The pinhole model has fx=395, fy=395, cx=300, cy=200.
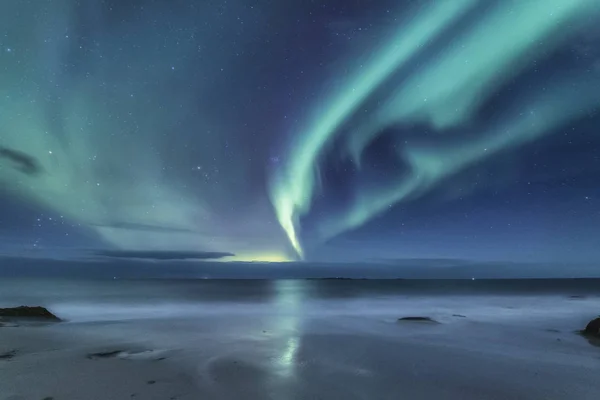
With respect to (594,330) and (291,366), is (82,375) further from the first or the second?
(594,330)

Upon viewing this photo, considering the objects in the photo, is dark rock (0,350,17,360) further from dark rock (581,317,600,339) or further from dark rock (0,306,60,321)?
dark rock (581,317,600,339)

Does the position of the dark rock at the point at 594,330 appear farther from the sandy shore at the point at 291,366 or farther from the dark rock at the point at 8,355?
the dark rock at the point at 8,355

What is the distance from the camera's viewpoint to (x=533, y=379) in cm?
1312

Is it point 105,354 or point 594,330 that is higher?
point 105,354

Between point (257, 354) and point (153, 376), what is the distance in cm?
531

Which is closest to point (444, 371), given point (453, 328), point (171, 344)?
point (171, 344)

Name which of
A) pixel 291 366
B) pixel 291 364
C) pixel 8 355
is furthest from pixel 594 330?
pixel 8 355

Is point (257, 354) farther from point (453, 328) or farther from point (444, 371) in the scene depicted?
point (453, 328)

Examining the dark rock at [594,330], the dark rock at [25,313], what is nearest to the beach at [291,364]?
the dark rock at [594,330]

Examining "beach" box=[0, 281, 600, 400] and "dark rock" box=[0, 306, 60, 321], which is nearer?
"beach" box=[0, 281, 600, 400]

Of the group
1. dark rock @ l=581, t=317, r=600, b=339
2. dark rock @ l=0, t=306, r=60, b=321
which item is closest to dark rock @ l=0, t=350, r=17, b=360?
dark rock @ l=0, t=306, r=60, b=321

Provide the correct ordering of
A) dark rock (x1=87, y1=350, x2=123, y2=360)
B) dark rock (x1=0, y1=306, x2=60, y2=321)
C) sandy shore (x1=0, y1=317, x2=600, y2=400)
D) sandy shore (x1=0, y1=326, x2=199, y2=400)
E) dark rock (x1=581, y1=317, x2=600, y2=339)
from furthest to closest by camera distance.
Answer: dark rock (x1=0, y1=306, x2=60, y2=321) < dark rock (x1=581, y1=317, x2=600, y2=339) < dark rock (x1=87, y1=350, x2=123, y2=360) < sandy shore (x1=0, y1=317, x2=600, y2=400) < sandy shore (x1=0, y1=326, x2=199, y2=400)

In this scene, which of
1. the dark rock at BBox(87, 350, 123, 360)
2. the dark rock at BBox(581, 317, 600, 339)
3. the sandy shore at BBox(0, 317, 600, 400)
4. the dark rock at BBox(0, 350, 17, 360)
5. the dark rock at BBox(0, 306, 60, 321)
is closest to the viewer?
the sandy shore at BBox(0, 317, 600, 400)

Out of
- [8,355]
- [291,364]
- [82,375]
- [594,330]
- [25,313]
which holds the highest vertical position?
[25,313]
